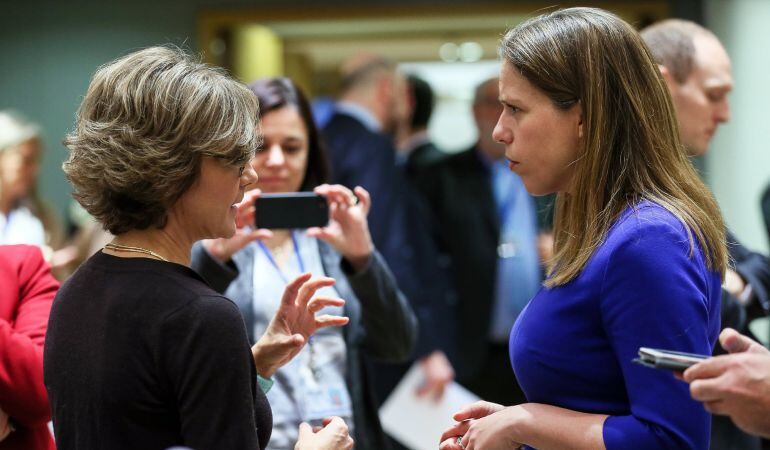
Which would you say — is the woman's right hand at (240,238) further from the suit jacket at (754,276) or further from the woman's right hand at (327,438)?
the suit jacket at (754,276)

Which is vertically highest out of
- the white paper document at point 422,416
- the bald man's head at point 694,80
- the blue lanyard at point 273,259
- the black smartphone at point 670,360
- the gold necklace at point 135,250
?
→ the bald man's head at point 694,80

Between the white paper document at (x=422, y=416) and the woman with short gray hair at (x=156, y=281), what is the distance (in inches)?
51.6

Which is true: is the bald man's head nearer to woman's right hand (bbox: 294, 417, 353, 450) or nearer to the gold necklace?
woman's right hand (bbox: 294, 417, 353, 450)

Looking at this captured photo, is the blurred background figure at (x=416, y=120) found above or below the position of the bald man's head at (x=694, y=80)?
below

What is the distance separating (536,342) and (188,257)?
0.57 m

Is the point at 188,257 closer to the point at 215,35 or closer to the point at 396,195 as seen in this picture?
the point at 396,195

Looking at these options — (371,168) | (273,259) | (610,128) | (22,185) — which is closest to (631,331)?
(610,128)

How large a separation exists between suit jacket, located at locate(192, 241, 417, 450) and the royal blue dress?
2.65 ft

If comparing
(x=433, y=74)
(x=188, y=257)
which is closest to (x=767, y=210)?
(x=188, y=257)

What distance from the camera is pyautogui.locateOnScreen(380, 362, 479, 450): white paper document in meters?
2.91

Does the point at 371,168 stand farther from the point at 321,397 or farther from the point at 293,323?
the point at 293,323

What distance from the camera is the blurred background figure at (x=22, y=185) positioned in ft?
13.9

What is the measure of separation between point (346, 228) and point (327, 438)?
0.76m

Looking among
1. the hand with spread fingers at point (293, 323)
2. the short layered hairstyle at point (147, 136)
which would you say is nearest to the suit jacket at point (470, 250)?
the hand with spread fingers at point (293, 323)
